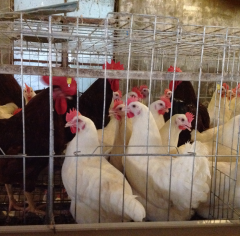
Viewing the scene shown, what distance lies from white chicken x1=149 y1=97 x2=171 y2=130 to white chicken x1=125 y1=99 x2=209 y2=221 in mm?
377

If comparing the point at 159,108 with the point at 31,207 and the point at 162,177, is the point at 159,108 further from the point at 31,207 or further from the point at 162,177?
the point at 31,207

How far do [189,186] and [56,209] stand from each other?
68 cm

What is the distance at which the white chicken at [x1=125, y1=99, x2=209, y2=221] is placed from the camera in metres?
1.06

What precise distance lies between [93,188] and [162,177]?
12.0 inches

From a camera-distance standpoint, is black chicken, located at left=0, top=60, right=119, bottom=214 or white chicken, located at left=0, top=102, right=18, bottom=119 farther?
white chicken, located at left=0, top=102, right=18, bottom=119

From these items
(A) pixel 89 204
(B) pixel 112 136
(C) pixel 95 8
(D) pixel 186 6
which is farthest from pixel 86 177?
(D) pixel 186 6

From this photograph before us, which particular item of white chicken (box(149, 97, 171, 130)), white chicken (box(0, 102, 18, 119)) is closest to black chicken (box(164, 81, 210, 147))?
white chicken (box(149, 97, 171, 130))

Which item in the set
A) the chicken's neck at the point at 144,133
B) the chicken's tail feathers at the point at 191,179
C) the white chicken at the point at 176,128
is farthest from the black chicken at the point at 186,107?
the chicken's tail feathers at the point at 191,179

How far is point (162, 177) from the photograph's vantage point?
1.14 metres

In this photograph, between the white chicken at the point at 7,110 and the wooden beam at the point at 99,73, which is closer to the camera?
the wooden beam at the point at 99,73

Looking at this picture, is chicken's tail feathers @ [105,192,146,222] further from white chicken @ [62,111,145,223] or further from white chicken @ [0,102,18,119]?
white chicken @ [0,102,18,119]

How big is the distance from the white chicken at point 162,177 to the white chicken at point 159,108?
377 millimetres

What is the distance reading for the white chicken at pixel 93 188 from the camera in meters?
0.94

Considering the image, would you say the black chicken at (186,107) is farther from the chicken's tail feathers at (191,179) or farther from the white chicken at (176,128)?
the chicken's tail feathers at (191,179)
